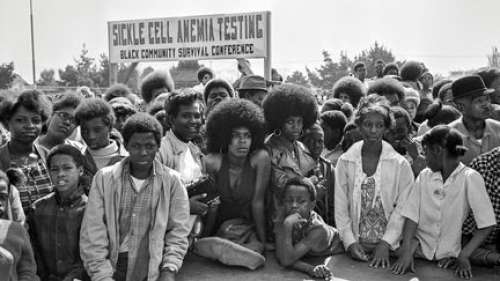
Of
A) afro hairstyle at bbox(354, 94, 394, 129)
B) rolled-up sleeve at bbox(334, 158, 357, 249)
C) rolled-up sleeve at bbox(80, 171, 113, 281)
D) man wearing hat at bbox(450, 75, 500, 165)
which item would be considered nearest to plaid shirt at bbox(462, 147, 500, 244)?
man wearing hat at bbox(450, 75, 500, 165)

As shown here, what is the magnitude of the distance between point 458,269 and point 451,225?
1.09 ft

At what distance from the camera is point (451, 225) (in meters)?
3.85

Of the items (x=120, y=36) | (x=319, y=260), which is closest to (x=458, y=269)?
(x=319, y=260)

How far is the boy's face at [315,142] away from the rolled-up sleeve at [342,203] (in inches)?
16.0

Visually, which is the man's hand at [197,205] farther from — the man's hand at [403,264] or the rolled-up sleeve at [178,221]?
the man's hand at [403,264]

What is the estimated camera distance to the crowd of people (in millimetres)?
3525

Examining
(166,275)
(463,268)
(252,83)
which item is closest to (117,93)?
(252,83)

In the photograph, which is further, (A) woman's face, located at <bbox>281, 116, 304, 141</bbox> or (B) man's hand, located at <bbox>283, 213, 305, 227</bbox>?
(A) woman's face, located at <bbox>281, 116, 304, 141</bbox>

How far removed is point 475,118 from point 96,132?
3.25m

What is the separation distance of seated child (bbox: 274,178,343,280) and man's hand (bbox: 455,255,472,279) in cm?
99

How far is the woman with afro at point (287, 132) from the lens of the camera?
13.8 ft

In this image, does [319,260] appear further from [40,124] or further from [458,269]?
[40,124]

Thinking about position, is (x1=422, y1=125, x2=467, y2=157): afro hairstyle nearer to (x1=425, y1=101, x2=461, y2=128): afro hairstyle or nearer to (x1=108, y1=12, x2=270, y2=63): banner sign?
(x1=425, y1=101, x2=461, y2=128): afro hairstyle

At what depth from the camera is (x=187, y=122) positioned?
4.19 meters
